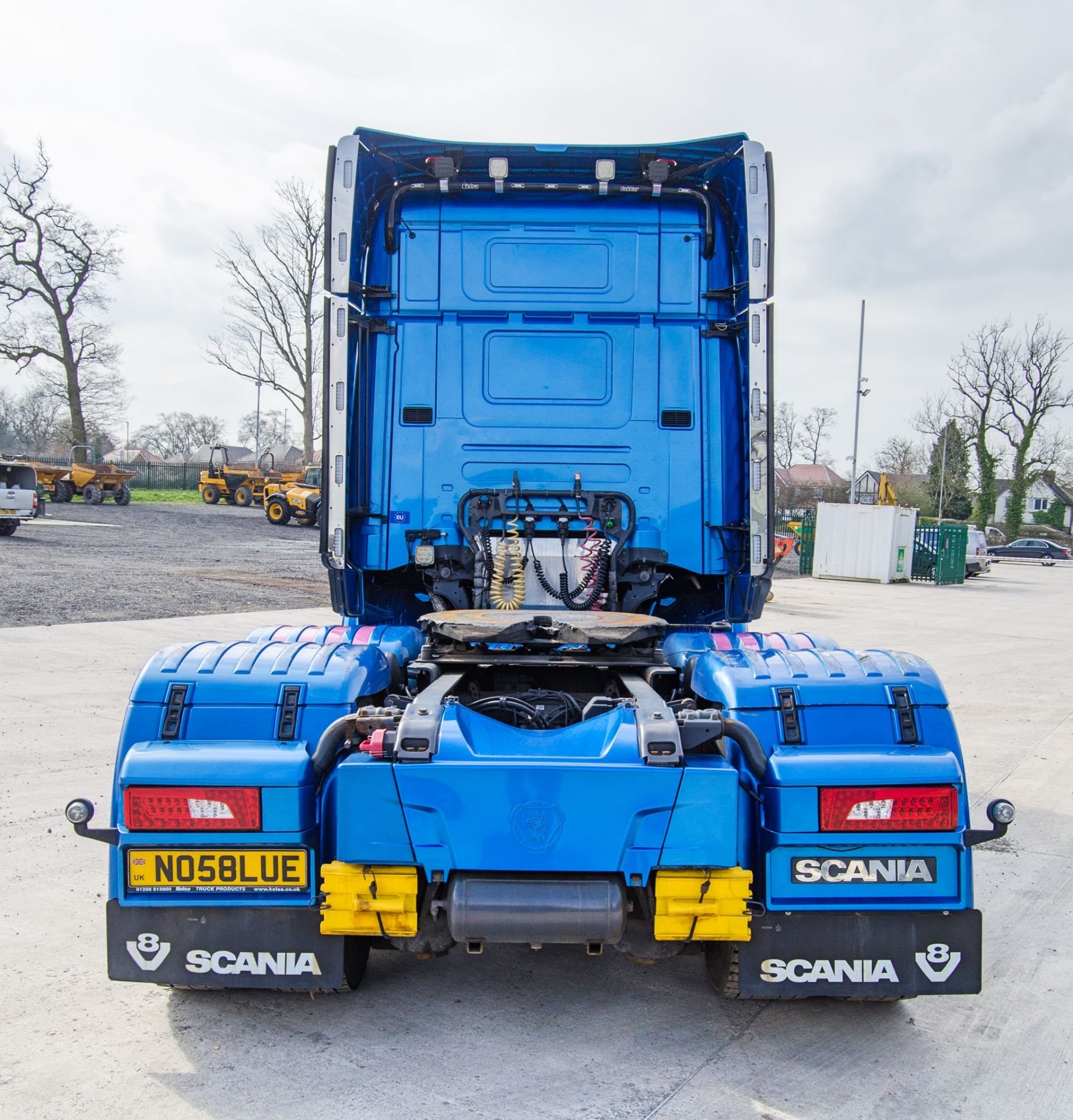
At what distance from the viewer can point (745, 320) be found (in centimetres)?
459

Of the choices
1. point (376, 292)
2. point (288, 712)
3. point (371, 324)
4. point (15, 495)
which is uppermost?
point (376, 292)

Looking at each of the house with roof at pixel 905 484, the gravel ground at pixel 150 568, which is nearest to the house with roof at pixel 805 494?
the house with roof at pixel 905 484

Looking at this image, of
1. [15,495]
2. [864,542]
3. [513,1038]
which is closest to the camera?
[513,1038]

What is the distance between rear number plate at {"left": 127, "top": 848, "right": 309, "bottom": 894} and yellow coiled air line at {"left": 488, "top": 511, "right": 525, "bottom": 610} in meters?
1.88

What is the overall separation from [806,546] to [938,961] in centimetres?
2696

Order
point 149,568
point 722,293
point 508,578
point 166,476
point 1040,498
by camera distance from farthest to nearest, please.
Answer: point 1040,498 < point 166,476 < point 149,568 < point 722,293 < point 508,578

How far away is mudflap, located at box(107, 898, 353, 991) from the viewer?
9.37ft

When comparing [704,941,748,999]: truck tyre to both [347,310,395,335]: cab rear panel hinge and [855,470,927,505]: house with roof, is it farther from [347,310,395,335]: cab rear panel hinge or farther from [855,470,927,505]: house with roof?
[855,470,927,505]: house with roof

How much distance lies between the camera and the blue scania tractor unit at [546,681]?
8.88 feet

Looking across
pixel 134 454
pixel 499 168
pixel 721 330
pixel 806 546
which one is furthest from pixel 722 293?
pixel 134 454

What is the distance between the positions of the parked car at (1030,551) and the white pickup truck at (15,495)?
41.6 meters

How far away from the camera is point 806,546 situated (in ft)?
94.8

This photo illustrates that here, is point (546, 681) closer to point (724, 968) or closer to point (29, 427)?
point (724, 968)

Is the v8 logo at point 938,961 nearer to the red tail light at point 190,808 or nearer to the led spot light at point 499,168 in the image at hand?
the red tail light at point 190,808
